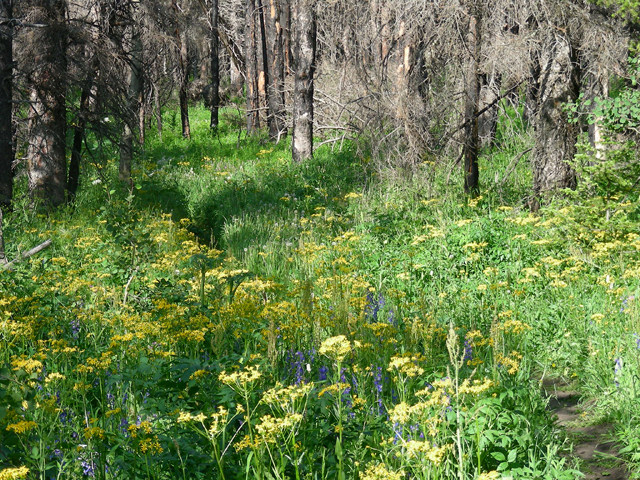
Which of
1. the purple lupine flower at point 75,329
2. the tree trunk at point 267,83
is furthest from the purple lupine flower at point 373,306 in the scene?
the tree trunk at point 267,83

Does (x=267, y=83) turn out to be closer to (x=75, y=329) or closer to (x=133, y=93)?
(x=133, y=93)

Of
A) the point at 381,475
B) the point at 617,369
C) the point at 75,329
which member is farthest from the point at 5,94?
the point at 617,369

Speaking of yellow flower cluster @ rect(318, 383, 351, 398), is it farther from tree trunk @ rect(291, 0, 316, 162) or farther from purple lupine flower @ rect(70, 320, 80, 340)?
tree trunk @ rect(291, 0, 316, 162)

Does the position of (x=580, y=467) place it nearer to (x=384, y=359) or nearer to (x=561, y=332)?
(x=384, y=359)

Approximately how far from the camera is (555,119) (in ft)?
26.0

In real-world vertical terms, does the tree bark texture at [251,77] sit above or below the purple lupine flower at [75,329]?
above

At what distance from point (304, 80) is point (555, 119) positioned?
24.4ft

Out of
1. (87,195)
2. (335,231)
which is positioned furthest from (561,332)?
(87,195)

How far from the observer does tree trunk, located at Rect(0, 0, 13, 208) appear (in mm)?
7988

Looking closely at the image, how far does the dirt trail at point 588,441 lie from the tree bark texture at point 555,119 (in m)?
4.00

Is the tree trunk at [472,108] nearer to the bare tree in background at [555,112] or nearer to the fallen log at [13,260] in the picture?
the bare tree in background at [555,112]

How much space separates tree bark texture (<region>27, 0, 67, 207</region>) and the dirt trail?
7.64 meters

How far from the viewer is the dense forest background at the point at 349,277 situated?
2.92 meters

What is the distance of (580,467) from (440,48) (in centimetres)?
633
